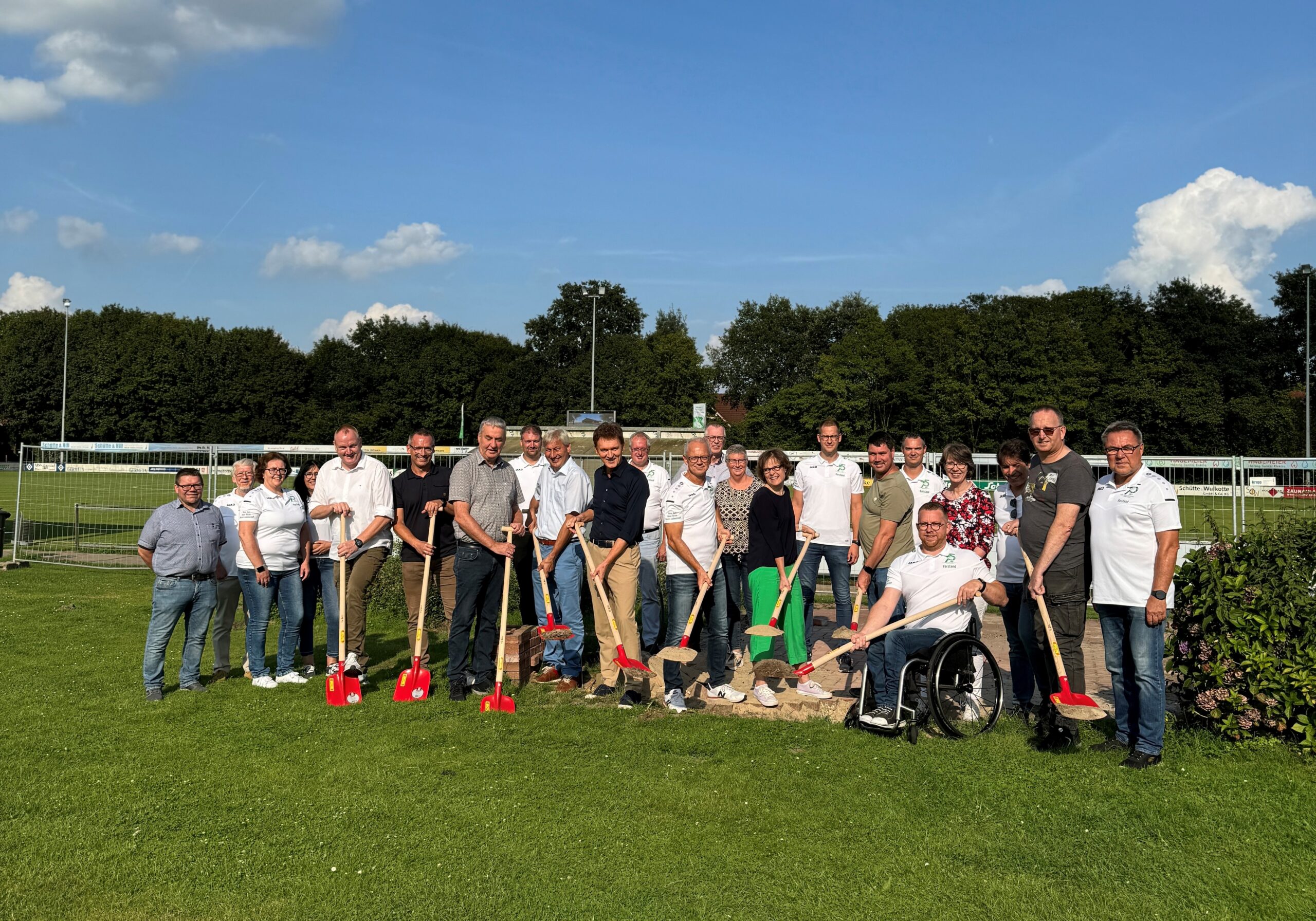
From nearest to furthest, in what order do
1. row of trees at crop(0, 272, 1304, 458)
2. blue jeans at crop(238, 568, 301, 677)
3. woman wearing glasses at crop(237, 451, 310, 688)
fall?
1. woman wearing glasses at crop(237, 451, 310, 688)
2. blue jeans at crop(238, 568, 301, 677)
3. row of trees at crop(0, 272, 1304, 458)

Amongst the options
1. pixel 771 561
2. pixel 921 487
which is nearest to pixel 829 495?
pixel 921 487

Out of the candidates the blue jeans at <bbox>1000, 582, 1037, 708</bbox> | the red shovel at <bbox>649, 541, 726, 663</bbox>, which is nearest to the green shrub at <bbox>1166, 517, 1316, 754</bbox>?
the blue jeans at <bbox>1000, 582, 1037, 708</bbox>

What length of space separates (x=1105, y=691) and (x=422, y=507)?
5.73 metres

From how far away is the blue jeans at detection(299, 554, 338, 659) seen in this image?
7.28 m

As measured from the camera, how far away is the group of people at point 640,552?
5.80 m

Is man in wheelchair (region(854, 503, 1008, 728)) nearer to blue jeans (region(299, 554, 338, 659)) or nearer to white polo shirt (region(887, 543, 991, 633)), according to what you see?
white polo shirt (region(887, 543, 991, 633))

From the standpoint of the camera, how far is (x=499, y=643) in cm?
676

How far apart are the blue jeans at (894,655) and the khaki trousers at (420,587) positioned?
3249 millimetres

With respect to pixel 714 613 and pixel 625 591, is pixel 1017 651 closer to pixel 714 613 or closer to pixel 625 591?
pixel 714 613

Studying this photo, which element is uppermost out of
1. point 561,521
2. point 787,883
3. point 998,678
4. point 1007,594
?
point 561,521

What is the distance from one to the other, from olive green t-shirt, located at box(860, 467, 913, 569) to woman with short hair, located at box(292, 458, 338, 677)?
4481mm

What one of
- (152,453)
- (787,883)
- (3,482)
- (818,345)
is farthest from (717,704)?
(818,345)

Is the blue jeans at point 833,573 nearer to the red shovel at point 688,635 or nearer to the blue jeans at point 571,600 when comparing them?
the red shovel at point 688,635

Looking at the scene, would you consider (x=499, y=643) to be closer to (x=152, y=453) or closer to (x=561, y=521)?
(x=561, y=521)
